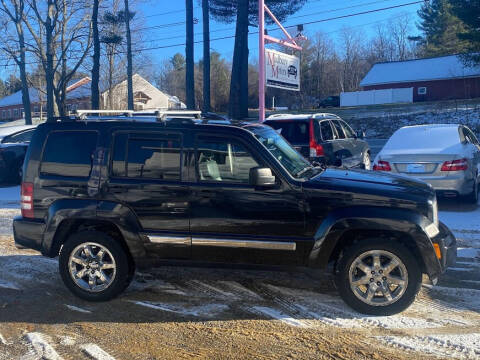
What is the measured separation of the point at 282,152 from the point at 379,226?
4.28ft

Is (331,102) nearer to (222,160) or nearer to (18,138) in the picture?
(18,138)

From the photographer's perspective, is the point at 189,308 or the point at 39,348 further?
the point at 189,308

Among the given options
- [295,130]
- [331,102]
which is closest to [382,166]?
[295,130]

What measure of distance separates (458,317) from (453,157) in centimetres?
484

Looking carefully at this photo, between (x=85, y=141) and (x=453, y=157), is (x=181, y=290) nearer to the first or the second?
(x=85, y=141)

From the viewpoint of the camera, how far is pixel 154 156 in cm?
470

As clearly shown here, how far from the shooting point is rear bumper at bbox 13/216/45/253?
4859 millimetres

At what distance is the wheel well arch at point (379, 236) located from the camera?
170 inches

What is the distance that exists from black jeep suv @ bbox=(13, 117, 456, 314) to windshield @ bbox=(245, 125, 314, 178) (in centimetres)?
3

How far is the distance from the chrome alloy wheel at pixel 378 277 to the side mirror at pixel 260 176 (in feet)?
3.66

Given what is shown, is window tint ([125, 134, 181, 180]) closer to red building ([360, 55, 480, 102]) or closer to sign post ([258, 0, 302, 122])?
sign post ([258, 0, 302, 122])

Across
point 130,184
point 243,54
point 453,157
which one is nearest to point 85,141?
point 130,184

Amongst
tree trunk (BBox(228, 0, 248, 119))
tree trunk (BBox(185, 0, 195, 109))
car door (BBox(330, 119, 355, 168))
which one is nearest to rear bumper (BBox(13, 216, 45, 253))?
car door (BBox(330, 119, 355, 168))

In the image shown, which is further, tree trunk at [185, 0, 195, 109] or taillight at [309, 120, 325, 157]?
tree trunk at [185, 0, 195, 109]
